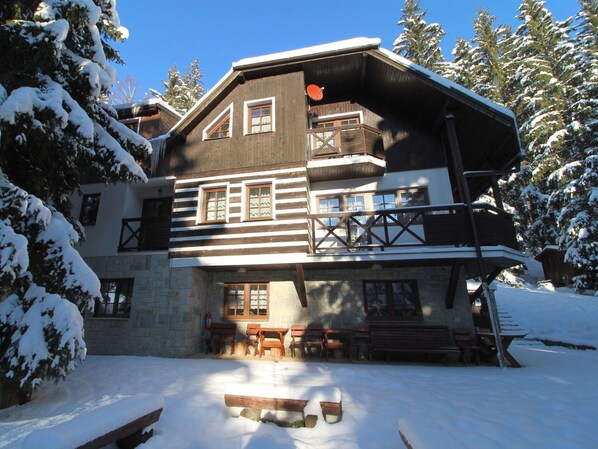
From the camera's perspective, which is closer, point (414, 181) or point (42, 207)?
point (42, 207)

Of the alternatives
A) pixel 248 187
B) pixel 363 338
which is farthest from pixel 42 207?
pixel 363 338

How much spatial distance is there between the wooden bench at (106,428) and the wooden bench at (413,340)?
6.62 m

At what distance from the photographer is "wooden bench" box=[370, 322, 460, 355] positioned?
27.9 feet

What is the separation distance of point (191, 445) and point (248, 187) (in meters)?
8.10

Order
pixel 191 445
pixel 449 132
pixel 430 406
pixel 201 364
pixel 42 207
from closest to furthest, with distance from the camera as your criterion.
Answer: pixel 191 445, pixel 430 406, pixel 42 207, pixel 201 364, pixel 449 132

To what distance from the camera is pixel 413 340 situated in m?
8.79

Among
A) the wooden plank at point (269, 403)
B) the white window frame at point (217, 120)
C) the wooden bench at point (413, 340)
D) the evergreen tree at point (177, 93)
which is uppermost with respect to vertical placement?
the evergreen tree at point (177, 93)

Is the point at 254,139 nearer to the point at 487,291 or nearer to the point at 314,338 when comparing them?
the point at 314,338

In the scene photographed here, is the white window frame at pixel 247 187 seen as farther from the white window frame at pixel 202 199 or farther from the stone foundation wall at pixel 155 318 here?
the stone foundation wall at pixel 155 318

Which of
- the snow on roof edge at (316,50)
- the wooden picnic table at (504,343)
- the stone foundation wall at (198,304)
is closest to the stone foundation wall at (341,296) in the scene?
the stone foundation wall at (198,304)

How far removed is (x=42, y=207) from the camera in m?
5.36

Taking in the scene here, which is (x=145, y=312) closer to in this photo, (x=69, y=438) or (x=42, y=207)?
(x=42, y=207)

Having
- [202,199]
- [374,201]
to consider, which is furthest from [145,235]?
[374,201]

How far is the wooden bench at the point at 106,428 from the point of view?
2660mm
